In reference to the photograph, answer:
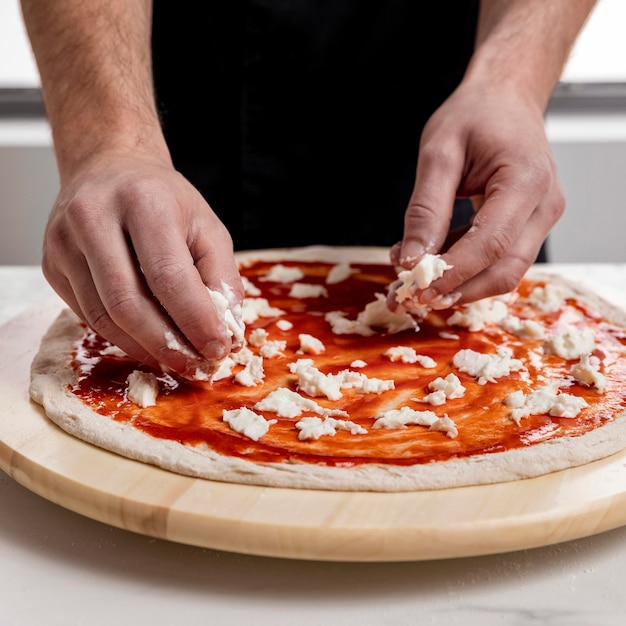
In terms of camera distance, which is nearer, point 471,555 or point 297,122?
point 471,555

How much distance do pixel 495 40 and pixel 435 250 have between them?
53 cm

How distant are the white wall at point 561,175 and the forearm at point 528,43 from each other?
1.59 m

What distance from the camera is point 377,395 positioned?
1.36 m

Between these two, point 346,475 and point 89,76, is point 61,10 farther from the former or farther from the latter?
point 346,475

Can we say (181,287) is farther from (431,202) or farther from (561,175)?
(561,175)

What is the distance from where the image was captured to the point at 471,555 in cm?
101

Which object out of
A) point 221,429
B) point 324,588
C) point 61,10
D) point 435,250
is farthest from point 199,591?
point 61,10

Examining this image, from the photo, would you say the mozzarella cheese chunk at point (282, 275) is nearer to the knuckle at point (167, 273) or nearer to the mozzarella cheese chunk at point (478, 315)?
the mozzarella cheese chunk at point (478, 315)

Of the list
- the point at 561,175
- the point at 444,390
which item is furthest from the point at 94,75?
the point at 561,175

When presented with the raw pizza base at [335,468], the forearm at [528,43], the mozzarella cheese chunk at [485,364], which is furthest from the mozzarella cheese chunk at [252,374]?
the forearm at [528,43]

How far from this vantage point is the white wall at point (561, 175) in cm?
336

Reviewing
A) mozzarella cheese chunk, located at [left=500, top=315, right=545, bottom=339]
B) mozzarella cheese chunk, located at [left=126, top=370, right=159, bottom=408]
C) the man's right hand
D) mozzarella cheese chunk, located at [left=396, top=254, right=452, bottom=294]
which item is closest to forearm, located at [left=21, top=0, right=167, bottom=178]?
the man's right hand

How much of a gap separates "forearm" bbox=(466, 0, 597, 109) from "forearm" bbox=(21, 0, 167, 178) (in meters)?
0.65

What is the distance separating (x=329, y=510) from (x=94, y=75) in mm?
979
